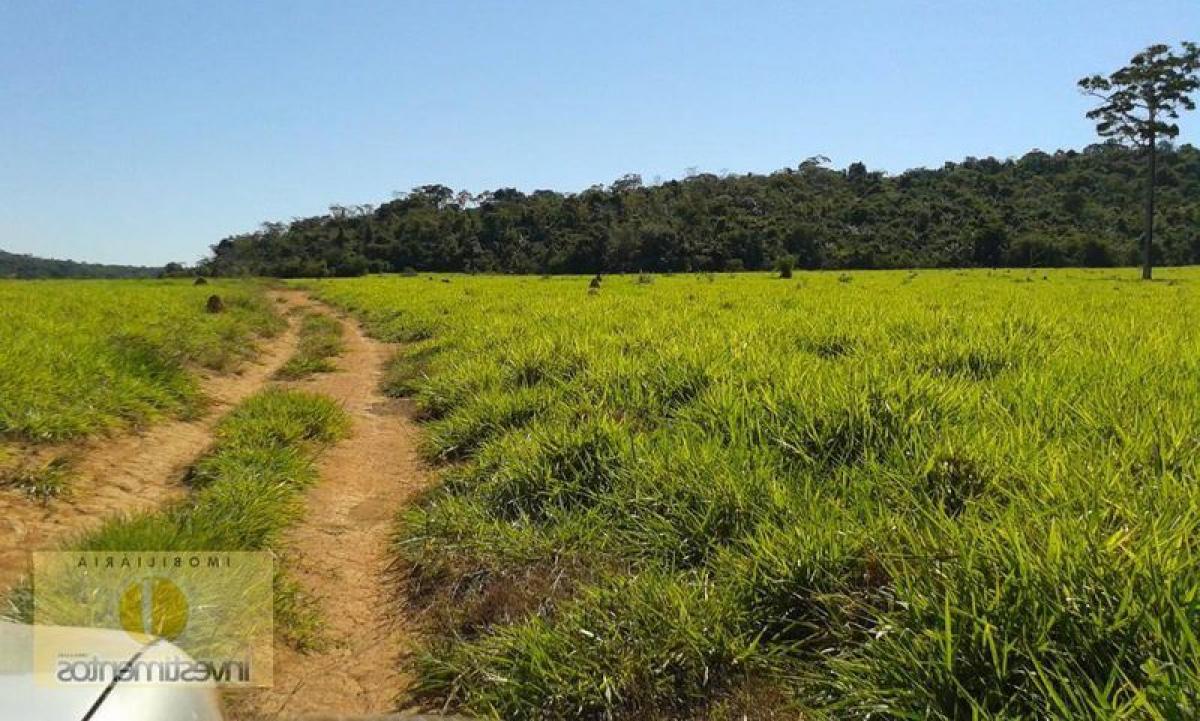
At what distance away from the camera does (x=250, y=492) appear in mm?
4484

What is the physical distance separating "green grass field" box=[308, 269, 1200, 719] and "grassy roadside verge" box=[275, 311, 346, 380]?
5395 millimetres

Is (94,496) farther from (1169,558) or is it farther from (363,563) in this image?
(1169,558)

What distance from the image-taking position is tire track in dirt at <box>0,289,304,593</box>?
377 cm

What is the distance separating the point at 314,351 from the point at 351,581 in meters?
9.19

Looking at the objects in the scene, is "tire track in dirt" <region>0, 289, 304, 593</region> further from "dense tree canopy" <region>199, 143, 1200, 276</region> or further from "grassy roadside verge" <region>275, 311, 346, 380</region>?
"dense tree canopy" <region>199, 143, 1200, 276</region>

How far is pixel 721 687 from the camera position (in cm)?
250

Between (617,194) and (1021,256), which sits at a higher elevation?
(617,194)

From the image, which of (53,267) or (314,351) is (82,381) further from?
(53,267)

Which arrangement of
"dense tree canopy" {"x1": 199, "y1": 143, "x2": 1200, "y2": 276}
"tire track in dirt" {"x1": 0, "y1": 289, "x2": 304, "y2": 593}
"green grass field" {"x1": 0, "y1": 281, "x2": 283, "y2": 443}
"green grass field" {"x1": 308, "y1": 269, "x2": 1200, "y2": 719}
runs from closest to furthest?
"green grass field" {"x1": 308, "y1": 269, "x2": 1200, "y2": 719} → "tire track in dirt" {"x1": 0, "y1": 289, "x2": 304, "y2": 593} → "green grass field" {"x1": 0, "y1": 281, "x2": 283, "y2": 443} → "dense tree canopy" {"x1": 199, "y1": 143, "x2": 1200, "y2": 276}

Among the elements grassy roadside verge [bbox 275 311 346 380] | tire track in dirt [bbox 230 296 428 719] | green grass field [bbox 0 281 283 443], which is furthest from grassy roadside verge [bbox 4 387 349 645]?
grassy roadside verge [bbox 275 311 346 380]

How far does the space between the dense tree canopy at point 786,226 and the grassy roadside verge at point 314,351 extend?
50.7 metres

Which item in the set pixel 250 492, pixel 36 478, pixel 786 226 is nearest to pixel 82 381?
pixel 36 478

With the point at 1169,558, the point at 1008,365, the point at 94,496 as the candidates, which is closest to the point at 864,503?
the point at 1169,558

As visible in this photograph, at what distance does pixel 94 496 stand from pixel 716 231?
252 feet
